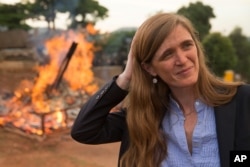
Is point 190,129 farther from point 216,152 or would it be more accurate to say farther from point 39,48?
point 39,48

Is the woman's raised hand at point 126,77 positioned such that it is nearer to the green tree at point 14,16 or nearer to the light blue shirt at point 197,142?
the light blue shirt at point 197,142

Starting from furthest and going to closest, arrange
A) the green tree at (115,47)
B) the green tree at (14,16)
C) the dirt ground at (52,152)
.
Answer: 1. the green tree at (115,47)
2. the green tree at (14,16)
3. the dirt ground at (52,152)

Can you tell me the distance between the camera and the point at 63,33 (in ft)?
48.1

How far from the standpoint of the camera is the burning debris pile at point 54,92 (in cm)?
925

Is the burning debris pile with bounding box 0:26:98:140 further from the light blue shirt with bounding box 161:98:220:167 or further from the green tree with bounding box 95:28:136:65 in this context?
the light blue shirt with bounding box 161:98:220:167

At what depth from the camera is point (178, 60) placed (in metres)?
1.66

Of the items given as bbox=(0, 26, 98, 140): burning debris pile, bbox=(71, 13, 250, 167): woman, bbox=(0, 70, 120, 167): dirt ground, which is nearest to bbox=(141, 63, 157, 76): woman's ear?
bbox=(71, 13, 250, 167): woman

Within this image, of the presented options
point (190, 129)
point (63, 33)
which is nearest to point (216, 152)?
point (190, 129)

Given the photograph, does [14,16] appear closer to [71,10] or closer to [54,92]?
[71,10]

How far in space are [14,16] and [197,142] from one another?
14243 mm

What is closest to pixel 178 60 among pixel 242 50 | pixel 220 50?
pixel 220 50

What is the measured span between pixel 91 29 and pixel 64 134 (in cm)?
738

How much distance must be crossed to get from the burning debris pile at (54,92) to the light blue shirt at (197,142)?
275 inches

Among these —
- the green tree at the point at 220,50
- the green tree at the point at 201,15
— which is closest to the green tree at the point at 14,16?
the green tree at the point at 220,50
